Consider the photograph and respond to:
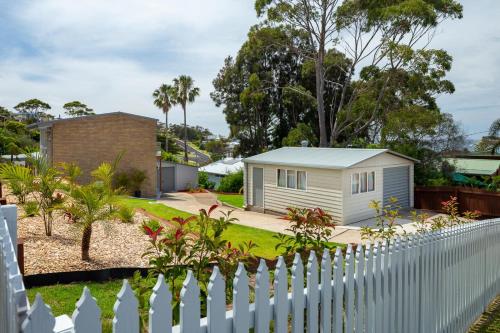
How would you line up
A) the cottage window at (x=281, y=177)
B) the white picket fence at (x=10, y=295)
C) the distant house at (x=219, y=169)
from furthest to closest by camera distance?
the distant house at (x=219, y=169) → the cottage window at (x=281, y=177) → the white picket fence at (x=10, y=295)

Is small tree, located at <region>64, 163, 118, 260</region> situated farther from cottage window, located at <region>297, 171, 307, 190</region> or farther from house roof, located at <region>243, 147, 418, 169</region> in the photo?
cottage window, located at <region>297, 171, 307, 190</region>

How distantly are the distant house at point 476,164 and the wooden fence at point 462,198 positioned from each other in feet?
14.3

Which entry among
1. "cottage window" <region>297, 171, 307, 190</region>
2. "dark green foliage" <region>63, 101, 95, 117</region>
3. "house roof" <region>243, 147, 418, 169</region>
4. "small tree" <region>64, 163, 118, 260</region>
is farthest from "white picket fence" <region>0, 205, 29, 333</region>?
"dark green foliage" <region>63, 101, 95, 117</region>

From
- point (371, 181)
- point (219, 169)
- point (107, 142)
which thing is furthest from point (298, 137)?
point (107, 142)

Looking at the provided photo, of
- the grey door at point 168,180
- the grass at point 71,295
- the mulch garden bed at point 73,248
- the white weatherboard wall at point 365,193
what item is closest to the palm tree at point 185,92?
the grey door at point 168,180

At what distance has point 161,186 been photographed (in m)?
35.3

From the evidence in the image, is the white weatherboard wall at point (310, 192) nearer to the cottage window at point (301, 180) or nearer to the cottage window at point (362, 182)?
the cottage window at point (301, 180)

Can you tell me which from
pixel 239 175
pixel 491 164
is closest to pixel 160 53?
pixel 239 175

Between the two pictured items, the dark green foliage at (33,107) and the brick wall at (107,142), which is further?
the dark green foliage at (33,107)

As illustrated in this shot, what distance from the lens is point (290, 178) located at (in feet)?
67.7

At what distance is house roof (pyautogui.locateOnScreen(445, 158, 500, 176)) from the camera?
2811 centimetres

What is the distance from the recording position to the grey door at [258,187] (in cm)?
2227

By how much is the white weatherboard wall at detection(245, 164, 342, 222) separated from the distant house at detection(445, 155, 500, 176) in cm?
1146

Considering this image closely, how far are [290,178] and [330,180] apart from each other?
2.59m
